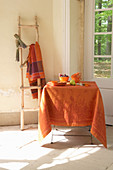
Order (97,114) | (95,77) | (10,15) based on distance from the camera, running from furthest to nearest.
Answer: (95,77)
(10,15)
(97,114)

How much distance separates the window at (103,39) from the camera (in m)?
4.07

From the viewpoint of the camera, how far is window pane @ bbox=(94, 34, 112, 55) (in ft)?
13.6

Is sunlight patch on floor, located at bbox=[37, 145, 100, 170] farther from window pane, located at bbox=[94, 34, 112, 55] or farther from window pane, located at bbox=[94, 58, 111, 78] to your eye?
window pane, located at bbox=[94, 34, 112, 55]

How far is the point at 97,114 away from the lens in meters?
3.17

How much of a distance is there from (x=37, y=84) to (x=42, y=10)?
1237 mm

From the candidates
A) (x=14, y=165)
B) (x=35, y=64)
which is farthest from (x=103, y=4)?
(x=14, y=165)

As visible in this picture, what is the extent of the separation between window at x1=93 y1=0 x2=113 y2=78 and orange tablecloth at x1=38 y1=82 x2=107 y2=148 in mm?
1001

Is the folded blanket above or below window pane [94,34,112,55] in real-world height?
below

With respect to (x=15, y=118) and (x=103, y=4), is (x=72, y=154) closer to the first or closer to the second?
(x=15, y=118)

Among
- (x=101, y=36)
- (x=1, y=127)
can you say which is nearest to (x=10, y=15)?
(x=101, y=36)

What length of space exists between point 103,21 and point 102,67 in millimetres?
775

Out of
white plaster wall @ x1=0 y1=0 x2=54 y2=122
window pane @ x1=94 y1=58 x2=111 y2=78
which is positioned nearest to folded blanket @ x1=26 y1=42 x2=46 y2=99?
white plaster wall @ x1=0 y1=0 x2=54 y2=122

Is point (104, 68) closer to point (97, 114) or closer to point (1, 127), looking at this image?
point (97, 114)

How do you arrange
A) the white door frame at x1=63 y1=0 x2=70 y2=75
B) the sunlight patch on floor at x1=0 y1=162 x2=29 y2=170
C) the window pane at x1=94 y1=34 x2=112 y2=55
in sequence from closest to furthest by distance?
the sunlight patch on floor at x1=0 y1=162 x2=29 y2=170
the white door frame at x1=63 y1=0 x2=70 y2=75
the window pane at x1=94 y1=34 x2=112 y2=55
